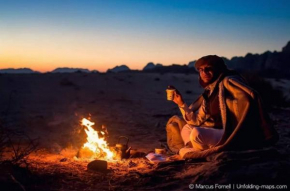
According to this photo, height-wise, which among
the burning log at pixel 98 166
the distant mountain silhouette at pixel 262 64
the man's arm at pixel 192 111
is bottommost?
the burning log at pixel 98 166

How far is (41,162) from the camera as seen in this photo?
5406mm

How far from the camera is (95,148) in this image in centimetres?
603

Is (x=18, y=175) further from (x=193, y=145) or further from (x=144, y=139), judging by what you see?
(x=144, y=139)

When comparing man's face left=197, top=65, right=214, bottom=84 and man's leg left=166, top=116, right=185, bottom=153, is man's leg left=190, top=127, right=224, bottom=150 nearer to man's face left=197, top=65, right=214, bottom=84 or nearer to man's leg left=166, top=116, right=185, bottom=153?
man's face left=197, top=65, right=214, bottom=84

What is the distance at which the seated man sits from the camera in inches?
181

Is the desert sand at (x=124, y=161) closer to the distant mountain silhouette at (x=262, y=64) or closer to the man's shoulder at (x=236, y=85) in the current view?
the man's shoulder at (x=236, y=85)

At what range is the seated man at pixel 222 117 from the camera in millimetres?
4590

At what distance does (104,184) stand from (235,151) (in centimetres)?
205

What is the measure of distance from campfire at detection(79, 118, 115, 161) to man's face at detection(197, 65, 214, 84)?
2.31m

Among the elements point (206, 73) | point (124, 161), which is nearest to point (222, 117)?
point (206, 73)

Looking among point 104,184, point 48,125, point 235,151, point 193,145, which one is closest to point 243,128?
point 235,151

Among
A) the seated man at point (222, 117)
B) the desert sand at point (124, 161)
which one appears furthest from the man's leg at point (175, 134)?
the desert sand at point (124, 161)

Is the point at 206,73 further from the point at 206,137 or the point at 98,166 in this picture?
the point at 98,166

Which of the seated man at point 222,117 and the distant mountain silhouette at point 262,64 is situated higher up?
the distant mountain silhouette at point 262,64
